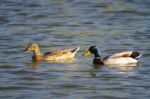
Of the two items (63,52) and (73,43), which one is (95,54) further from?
(73,43)

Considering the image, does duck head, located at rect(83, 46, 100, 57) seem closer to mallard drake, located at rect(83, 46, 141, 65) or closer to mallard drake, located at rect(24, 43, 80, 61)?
mallard drake, located at rect(83, 46, 141, 65)

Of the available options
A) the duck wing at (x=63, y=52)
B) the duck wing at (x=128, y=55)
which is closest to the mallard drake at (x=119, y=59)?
the duck wing at (x=128, y=55)

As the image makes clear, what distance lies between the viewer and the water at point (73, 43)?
1978 cm

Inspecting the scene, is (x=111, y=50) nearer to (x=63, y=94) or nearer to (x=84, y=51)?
(x=84, y=51)

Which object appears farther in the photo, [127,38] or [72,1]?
[72,1]

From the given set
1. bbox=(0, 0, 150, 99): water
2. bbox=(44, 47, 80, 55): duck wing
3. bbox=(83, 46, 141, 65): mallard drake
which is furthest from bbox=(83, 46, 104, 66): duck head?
bbox=(44, 47, 80, 55): duck wing

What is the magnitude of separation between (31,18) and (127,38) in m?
6.44

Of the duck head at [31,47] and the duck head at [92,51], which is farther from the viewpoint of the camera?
the duck head at [31,47]

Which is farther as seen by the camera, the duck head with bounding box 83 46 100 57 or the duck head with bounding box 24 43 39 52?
the duck head with bounding box 24 43 39 52

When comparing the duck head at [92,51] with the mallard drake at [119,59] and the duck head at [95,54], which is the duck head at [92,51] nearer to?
the duck head at [95,54]

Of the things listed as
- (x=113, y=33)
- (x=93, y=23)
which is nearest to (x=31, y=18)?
(x=93, y=23)

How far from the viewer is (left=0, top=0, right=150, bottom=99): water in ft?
64.9

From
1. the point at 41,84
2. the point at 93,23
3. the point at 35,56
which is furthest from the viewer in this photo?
the point at 93,23

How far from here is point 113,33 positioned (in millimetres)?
28266
